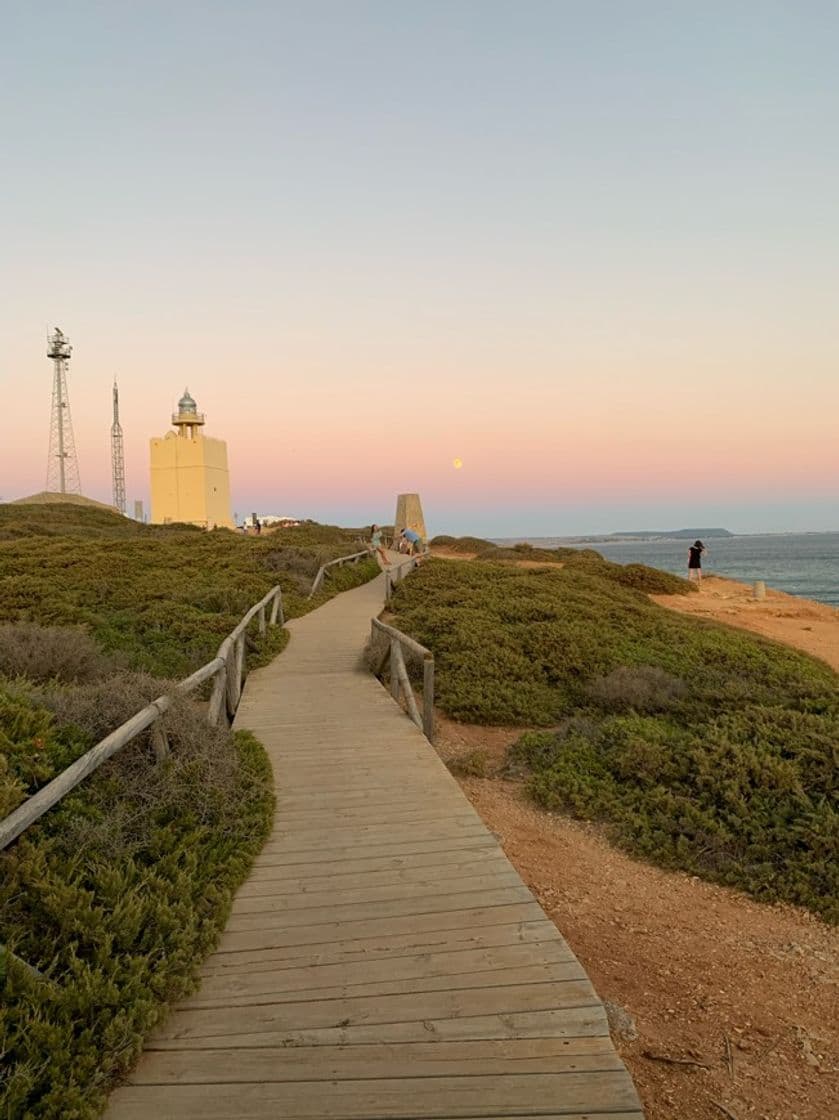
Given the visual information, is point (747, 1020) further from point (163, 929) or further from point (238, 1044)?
point (163, 929)

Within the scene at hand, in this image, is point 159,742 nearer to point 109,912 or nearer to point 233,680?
point 109,912

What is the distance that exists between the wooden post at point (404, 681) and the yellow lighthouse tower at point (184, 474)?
41.3m

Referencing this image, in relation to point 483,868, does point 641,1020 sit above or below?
below

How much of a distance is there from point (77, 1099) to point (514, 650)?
9078 millimetres

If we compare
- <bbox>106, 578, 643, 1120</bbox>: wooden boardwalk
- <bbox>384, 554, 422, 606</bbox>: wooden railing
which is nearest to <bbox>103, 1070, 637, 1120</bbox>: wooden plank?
<bbox>106, 578, 643, 1120</bbox>: wooden boardwalk

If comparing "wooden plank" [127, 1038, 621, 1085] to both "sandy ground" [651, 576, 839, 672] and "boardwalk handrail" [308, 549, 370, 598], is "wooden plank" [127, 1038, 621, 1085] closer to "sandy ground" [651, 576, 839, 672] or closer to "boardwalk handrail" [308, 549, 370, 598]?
"sandy ground" [651, 576, 839, 672]

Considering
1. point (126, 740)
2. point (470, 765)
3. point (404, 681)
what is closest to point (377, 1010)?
point (126, 740)

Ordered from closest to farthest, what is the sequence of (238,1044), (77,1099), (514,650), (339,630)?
(77,1099), (238,1044), (514,650), (339,630)

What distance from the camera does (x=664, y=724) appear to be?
26.8 feet

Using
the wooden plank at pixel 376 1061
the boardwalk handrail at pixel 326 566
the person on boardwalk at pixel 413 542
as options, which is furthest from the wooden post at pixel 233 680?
the person on boardwalk at pixel 413 542

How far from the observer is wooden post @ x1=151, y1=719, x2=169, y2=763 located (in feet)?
16.3

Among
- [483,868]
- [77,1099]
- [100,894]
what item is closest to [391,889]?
[483,868]

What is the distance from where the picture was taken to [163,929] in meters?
3.50

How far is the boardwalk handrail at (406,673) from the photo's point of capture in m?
7.23
